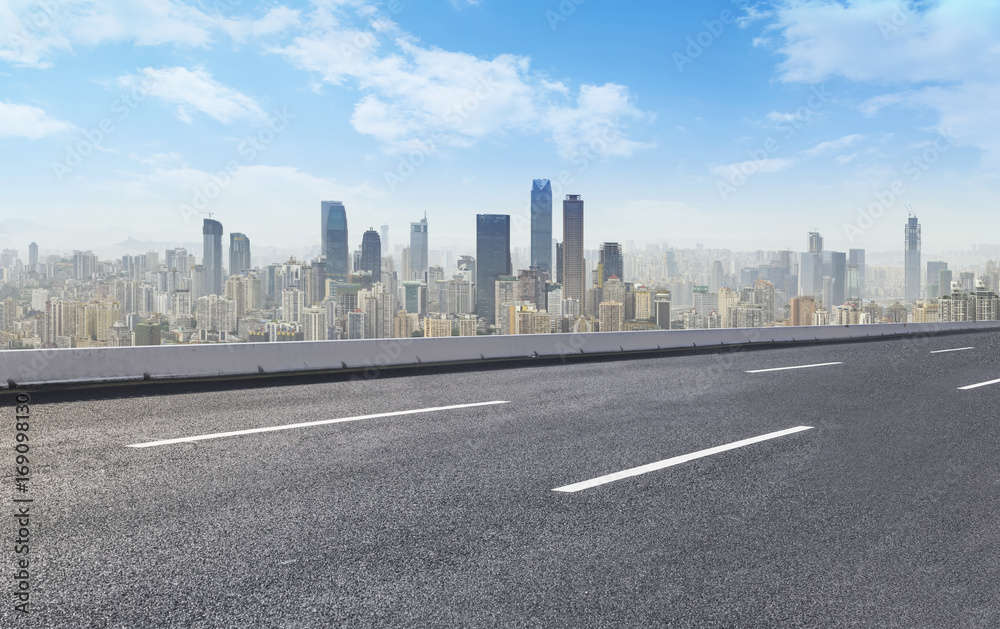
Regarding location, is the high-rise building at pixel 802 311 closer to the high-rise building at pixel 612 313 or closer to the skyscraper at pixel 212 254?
the high-rise building at pixel 612 313

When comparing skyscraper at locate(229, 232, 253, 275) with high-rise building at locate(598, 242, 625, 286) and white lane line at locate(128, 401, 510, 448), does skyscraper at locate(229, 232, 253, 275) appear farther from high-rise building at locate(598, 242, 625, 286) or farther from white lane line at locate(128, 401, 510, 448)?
A: white lane line at locate(128, 401, 510, 448)

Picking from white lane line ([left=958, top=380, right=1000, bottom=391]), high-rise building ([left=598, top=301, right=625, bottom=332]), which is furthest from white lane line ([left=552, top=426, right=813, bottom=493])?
high-rise building ([left=598, top=301, right=625, bottom=332])

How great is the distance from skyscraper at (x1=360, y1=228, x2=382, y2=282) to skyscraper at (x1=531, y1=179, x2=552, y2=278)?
14.2m

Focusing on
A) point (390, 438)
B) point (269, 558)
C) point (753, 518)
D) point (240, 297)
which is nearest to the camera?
point (269, 558)

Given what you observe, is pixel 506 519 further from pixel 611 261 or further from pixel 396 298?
pixel 611 261

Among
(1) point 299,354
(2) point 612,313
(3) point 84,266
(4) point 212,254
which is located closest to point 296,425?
(1) point 299,354

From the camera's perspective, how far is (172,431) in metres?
6.18

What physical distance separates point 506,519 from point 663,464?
1.79 m

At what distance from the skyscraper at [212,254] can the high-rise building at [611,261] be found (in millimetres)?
24681

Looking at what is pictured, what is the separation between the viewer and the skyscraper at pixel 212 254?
3809 cm

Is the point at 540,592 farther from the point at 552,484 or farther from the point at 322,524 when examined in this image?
the point at 552,484

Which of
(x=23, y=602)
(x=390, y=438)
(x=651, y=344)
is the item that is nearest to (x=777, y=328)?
(x=651, y=344)

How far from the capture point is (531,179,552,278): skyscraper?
191 ft

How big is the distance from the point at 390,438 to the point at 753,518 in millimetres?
3176
